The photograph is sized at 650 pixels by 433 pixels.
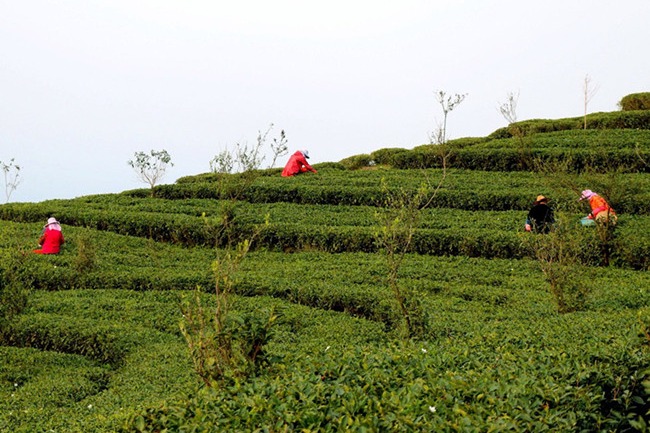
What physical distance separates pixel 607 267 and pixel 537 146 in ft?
36.3

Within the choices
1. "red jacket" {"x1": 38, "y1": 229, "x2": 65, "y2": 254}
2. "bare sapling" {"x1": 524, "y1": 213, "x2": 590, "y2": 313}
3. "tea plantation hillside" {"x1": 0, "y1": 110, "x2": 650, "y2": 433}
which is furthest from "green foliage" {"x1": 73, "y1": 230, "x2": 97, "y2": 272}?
"bare sapling" {"x1": 524, "y1": 213, "x2": 590, "y2": 313}

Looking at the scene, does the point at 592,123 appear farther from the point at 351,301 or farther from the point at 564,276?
the point at 564,276

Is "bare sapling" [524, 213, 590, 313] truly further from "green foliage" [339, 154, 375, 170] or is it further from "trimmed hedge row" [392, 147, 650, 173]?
"green foliage" [339, 154, 375, 170]

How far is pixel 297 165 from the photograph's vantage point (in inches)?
1083

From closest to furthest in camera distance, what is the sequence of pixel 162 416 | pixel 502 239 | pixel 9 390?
pixel 162 416
pixel 9 390
pixel 502 239

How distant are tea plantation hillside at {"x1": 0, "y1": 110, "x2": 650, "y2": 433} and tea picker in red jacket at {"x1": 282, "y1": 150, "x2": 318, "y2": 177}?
1.34 m

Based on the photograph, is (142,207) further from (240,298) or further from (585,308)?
(585,308)

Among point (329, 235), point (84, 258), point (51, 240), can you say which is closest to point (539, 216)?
point (329, 235)

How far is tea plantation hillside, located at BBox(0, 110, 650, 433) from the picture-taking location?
5.82 meters

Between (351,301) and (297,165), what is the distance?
14.0m

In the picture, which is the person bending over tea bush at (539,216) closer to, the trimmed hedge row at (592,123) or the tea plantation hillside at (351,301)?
the tea plantation hillside at (351,301)

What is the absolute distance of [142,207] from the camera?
2392cm

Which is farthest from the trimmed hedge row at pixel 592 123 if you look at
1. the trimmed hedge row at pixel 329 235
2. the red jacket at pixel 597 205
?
the trimmed hedge row at pixel 329 235

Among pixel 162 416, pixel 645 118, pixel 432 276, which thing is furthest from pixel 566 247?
pixel 645 118
